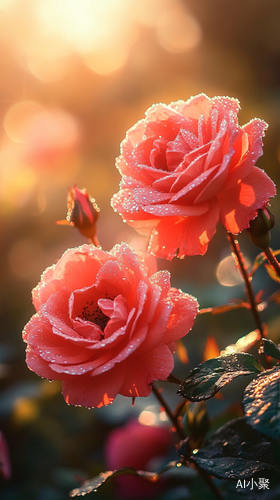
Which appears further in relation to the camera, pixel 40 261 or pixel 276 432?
pixel 40 261

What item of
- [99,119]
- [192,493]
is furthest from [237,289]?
[99,119]

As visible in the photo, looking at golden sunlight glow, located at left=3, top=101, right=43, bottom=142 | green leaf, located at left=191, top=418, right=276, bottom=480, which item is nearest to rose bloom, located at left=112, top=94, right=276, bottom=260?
green leaf, located at left=191, top=418, right=276, bottom=480

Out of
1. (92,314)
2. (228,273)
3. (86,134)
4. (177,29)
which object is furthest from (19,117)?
(92,314)

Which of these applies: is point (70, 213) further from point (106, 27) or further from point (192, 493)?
point (106, 27)

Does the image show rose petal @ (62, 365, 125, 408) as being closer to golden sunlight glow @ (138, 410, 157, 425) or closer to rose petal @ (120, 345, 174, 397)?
rose petal @ (120, 345, 174, 397)

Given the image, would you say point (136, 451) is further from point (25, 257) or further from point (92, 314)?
point (25, 257)
